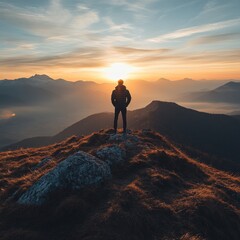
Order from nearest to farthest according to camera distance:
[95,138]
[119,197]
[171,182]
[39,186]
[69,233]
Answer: [69,233], [119,197], [39,186], [171,182], [95,138]

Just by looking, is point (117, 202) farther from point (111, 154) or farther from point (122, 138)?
point (122, 138)

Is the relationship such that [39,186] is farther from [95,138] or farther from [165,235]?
[95,138]

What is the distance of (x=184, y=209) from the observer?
1473 centimetres

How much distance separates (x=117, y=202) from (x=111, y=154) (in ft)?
19.7

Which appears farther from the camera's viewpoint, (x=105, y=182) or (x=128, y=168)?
(x=128, y=168)

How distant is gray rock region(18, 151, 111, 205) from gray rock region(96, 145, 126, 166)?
7.46 feet

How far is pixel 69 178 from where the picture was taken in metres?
15.5

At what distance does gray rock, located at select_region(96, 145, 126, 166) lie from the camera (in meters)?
19.2

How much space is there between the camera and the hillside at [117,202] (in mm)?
12406

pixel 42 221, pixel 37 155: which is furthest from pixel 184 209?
pixel 37 155

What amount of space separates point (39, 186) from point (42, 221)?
263 cm

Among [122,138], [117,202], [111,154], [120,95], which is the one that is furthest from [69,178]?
[120,95]

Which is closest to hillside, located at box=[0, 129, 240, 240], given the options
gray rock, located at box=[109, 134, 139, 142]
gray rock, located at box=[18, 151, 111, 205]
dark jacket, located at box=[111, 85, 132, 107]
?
gray rock, located at box=[18, 151, 111, 205]

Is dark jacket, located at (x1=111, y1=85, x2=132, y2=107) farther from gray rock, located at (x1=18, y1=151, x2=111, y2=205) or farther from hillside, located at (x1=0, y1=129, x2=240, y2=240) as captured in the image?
gray rock, located at (x1=18, y1=151, x2=111, y2=205)
